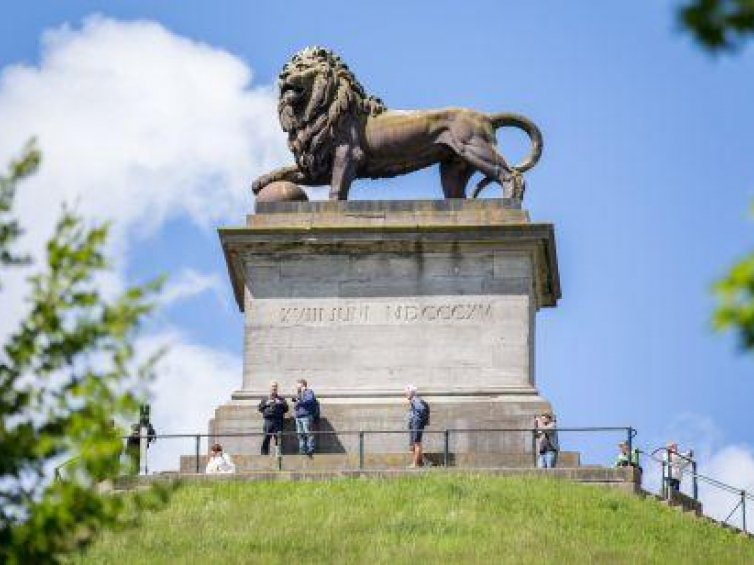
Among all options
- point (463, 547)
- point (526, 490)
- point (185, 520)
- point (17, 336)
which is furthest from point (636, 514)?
point (17, 336)

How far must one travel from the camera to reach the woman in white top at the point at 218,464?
35688mm

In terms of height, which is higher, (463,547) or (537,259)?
(537,259)

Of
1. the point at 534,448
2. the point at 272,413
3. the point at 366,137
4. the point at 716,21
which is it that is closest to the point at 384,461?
the point at 272,413

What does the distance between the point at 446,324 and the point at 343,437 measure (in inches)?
108

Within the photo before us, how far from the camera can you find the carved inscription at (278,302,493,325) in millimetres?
39125

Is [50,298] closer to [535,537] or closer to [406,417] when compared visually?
[535,537]

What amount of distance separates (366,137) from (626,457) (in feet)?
26.6

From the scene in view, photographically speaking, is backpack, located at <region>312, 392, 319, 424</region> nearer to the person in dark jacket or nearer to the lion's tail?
the person in dark jacket

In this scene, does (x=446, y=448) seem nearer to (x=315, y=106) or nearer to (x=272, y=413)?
(x=272, y=413)

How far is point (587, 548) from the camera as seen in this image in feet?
98.3

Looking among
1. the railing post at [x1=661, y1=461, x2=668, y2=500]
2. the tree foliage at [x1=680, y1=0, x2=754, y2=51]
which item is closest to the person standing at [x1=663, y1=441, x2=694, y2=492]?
the railing post at [x1=661, y1=461, x2=668, y2=500]

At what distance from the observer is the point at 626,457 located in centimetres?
3666

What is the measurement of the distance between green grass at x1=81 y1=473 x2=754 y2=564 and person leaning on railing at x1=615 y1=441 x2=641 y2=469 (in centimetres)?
144

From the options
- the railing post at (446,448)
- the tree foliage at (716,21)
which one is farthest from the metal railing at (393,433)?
the tree foliage at (716,21)
